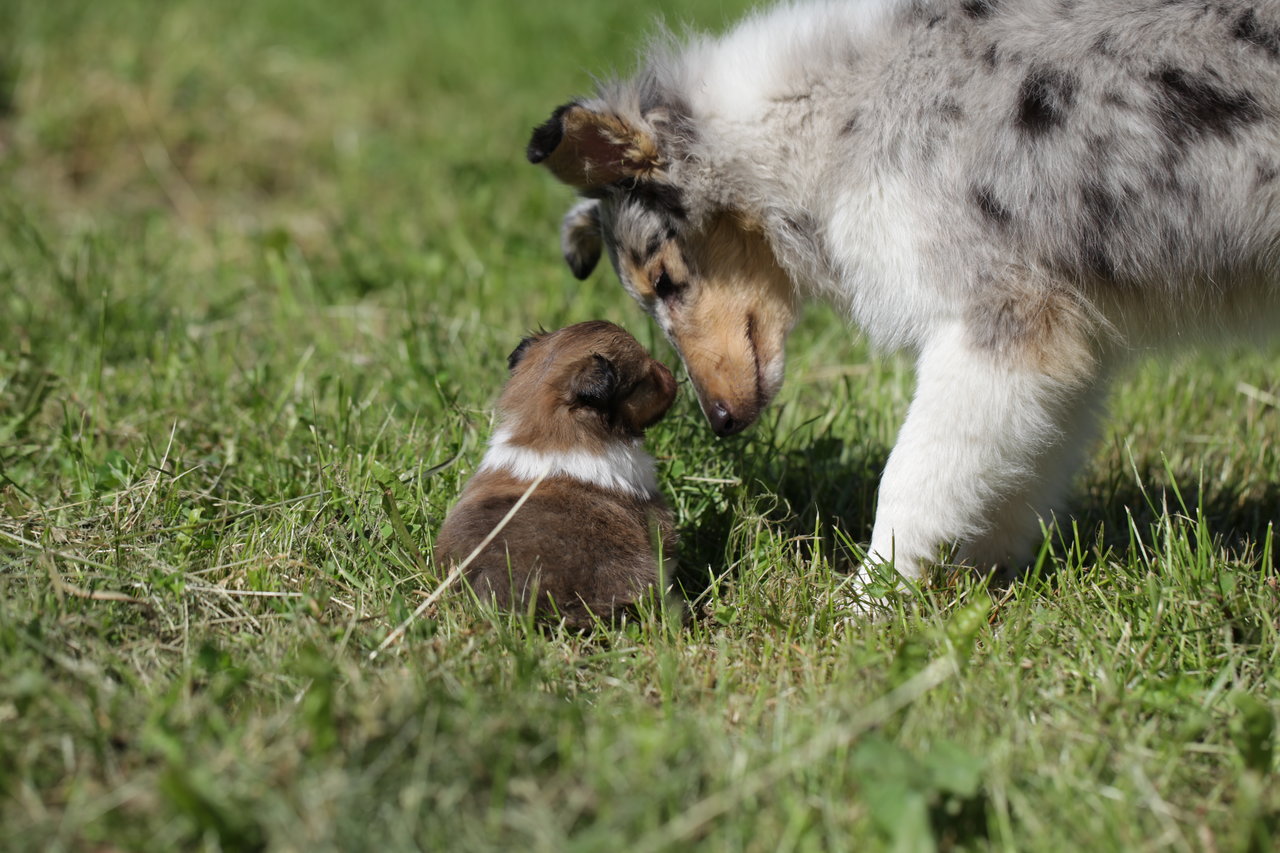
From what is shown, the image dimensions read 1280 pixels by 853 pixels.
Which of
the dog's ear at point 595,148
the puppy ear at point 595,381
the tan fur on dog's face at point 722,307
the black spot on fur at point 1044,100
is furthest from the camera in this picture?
the tan fur on dog's face at point 722,307

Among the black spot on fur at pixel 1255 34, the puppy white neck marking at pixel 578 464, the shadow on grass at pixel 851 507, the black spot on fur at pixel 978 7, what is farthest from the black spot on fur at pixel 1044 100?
the puppy white neck marking at pixel 578 464

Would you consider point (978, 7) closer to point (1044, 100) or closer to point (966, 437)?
point (1044, 100)

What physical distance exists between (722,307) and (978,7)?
1.32 meters

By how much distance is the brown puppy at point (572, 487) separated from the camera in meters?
3.41

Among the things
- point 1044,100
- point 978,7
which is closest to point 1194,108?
point 1044,100

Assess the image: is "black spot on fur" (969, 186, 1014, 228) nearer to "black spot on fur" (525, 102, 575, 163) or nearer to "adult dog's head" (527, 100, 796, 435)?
"adult dog's head" (527, 100, 796, 435)

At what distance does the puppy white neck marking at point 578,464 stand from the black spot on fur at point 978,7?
1.78m

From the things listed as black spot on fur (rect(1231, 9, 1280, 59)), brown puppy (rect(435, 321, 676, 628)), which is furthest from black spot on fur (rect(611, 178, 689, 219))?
black spot on fur (rect(1231, 9, 1280, 59))

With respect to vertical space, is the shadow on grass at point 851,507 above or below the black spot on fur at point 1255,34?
below

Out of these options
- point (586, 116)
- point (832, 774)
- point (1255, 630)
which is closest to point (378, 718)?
point (832, 774)

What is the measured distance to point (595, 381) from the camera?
362cm

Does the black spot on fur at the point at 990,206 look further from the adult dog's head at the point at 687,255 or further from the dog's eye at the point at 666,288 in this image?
the dog's eye at the point at 666,288

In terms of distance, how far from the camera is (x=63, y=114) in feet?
A: 25.6

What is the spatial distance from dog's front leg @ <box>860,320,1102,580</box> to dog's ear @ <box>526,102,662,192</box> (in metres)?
1.22
